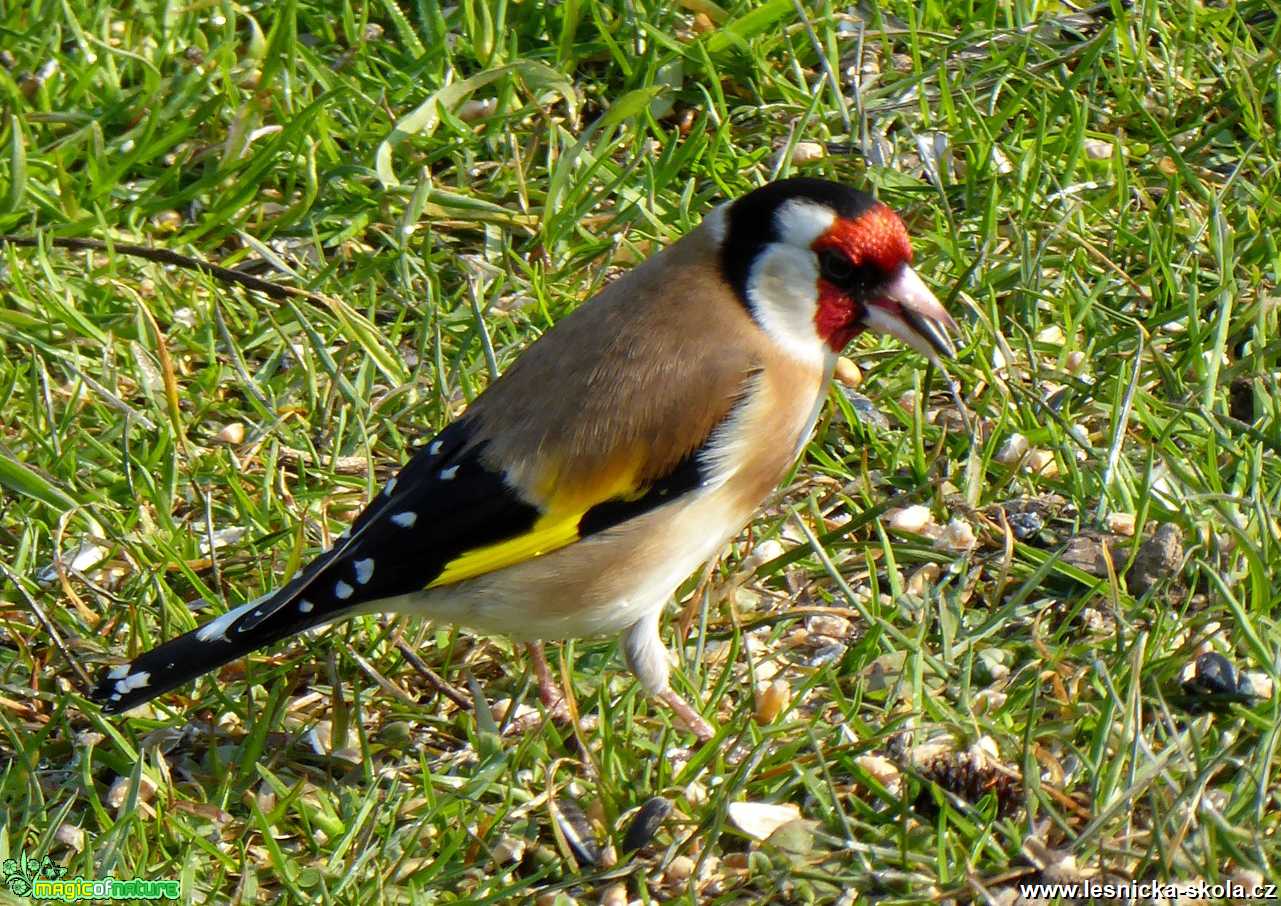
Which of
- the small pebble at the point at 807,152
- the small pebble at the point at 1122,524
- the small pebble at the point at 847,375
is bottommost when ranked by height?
the small pebble at the point at 1122,524

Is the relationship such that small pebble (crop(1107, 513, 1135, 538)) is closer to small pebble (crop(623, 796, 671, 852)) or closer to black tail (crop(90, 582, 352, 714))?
small pebble (crop(623, 796, 671, 852))

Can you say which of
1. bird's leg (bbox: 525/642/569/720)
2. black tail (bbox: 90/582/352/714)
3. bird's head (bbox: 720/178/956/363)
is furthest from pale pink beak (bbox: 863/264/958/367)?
black tail (bbox: 90/582/352/714)

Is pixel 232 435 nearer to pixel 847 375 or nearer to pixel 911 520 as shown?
pixel 847 375

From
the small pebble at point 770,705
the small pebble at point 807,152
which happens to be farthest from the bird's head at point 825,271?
the small pebble at point 807,152

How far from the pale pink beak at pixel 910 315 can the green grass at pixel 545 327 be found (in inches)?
18.2

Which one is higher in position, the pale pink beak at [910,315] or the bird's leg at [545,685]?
the pale pink beak at [910,315]

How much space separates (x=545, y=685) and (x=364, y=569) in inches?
22.2

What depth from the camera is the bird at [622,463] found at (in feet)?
11.7

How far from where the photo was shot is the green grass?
3438 mm

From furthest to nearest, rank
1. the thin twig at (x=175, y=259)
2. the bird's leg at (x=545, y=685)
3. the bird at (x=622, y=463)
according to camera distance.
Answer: the thin twig at (x=175, y=259)
the bird's leg at (x=545, y=685)
the bird at (x=622, y=463)

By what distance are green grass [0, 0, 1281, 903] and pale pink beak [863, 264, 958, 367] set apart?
462mm

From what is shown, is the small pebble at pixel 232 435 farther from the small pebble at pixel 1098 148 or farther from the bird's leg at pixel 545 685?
the small pebble at pixel 1098 148

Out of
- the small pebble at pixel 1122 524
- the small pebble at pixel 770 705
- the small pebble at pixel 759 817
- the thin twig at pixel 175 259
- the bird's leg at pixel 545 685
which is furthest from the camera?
the thin twig at pixel 175 259

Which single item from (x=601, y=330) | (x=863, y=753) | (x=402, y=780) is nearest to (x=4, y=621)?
(x=402, y=780)
